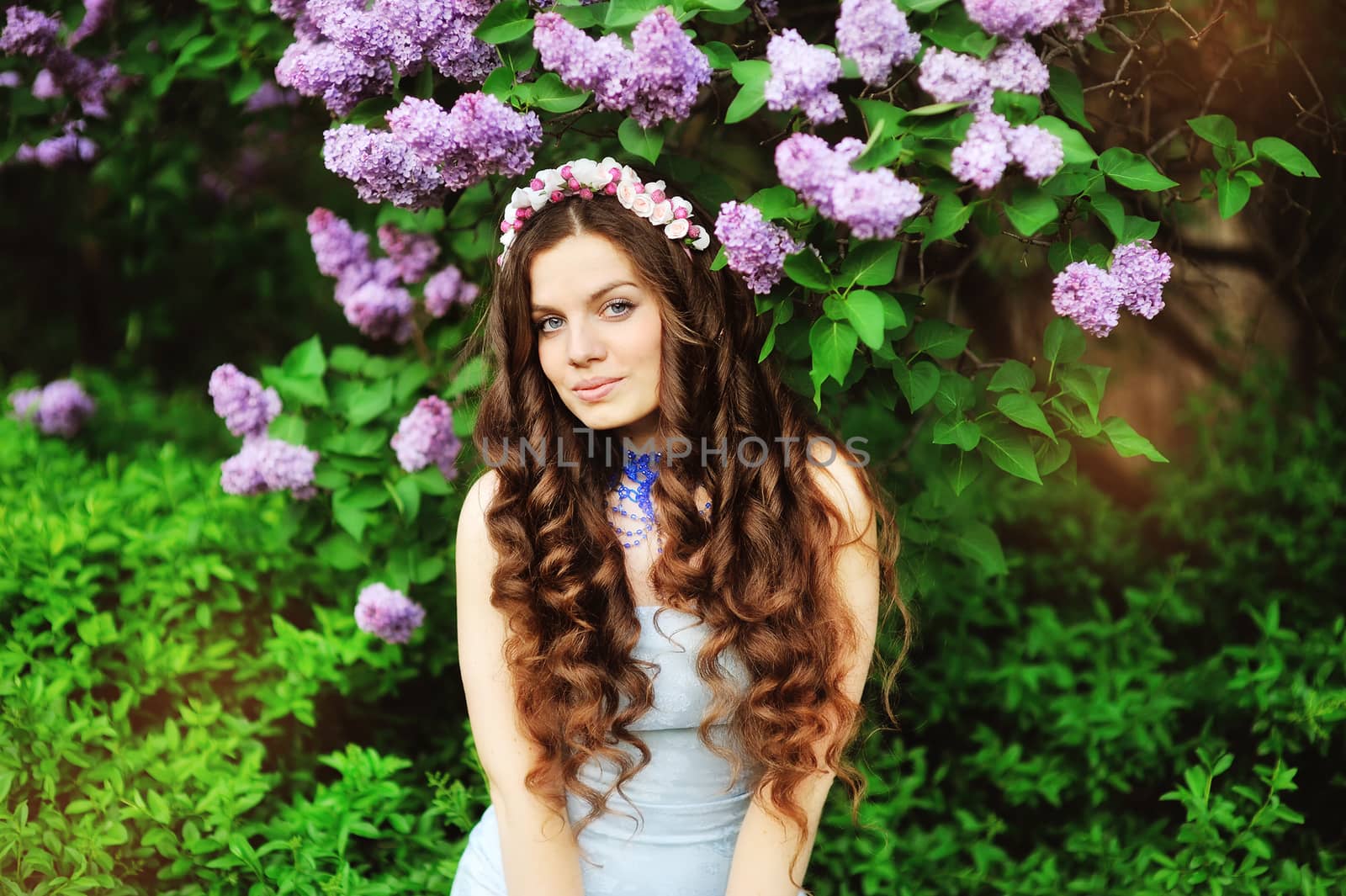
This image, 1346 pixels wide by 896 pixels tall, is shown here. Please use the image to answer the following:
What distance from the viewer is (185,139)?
11.4 ft

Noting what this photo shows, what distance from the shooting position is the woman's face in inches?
67.5

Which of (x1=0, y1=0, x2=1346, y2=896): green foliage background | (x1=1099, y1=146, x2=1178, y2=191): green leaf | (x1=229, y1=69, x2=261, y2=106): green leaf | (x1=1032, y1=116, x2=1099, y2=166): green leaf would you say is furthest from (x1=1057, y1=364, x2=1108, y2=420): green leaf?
(x1=229, y1=69, x2=261, y2=106): green leaf

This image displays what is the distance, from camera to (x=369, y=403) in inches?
97.1

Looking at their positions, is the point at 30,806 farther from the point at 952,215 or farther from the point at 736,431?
the point at 952,215

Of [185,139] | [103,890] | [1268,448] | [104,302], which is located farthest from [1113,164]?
[104,302]

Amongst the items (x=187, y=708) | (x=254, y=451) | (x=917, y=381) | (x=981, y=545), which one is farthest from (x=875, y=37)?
(x=187, y=708)

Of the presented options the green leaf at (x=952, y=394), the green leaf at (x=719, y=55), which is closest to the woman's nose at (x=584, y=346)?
the green leaf at (x=719, y=55)

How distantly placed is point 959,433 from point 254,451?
4.93 feet

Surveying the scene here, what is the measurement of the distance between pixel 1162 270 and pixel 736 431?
2.36ft

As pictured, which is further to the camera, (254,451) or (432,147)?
(254,451)

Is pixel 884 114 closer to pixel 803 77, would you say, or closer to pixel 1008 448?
pixel 803 77

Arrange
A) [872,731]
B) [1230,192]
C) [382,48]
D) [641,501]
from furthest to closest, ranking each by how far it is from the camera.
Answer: [872,731] → [641,501] → [382,48] → [1230,192]

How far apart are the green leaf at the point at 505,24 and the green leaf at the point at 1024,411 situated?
989 mm

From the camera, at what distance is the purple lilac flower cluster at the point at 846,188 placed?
134 cm
